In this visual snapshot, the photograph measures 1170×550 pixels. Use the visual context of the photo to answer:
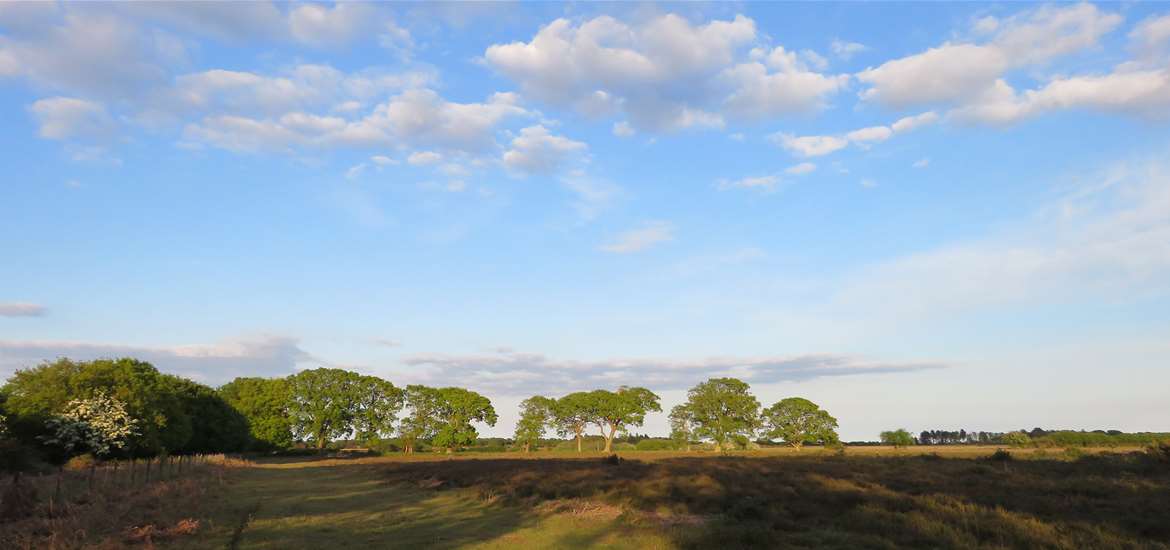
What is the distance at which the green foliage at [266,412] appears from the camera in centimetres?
9912

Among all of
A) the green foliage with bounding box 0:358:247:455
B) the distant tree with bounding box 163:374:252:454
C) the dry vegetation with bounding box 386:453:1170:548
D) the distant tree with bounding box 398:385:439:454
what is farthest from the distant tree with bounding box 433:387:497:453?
the dry vegetation with bounding box 386:453:1170:548

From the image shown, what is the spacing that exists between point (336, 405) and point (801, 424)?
81.0m

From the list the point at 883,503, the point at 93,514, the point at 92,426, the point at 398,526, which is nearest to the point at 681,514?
the point at 883,503

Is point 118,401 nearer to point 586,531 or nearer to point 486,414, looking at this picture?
point 586,531

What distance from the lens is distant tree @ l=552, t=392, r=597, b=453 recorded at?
12156cm

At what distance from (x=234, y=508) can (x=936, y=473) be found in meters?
36.0

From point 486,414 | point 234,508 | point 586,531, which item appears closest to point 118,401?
point 234,508

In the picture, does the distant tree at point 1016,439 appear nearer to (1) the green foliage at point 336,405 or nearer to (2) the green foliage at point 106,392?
(1) the green foliage at point 336,405

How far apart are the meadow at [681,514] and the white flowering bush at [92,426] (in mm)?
25121

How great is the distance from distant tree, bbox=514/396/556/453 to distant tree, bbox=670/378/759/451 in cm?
2595

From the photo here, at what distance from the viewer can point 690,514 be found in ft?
83.4

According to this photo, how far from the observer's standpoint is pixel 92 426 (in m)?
53.1

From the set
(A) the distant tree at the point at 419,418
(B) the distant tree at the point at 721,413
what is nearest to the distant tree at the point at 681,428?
(B) the distant tree at the point at 721,413

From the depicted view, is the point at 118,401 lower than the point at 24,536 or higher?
higher
